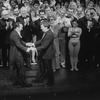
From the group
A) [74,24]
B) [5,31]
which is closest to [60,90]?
[74,24]

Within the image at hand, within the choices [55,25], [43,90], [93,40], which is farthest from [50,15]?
[43,90]

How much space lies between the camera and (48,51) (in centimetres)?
1048

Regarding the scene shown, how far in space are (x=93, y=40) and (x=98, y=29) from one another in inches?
18.6

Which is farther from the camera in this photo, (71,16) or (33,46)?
(71,16)

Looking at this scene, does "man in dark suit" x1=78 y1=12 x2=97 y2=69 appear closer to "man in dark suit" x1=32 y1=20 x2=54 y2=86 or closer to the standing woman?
the standing woman

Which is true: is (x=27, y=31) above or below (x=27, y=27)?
below

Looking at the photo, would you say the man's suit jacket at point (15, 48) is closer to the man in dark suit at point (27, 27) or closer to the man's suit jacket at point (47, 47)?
the man's suit jacket at point (47, 47)

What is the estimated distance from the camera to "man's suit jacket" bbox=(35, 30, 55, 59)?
33.8ft

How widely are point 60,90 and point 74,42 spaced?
2.15 meters

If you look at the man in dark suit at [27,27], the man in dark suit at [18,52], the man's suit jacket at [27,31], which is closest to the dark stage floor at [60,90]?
the man in dark suit at [18,52]

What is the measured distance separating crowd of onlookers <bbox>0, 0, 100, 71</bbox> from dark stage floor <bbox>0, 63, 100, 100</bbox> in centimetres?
113

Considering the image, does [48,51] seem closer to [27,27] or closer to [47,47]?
[47,47]

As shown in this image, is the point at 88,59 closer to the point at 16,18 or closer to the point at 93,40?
the point at 93,40

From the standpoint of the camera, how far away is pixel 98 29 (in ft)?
41.2
